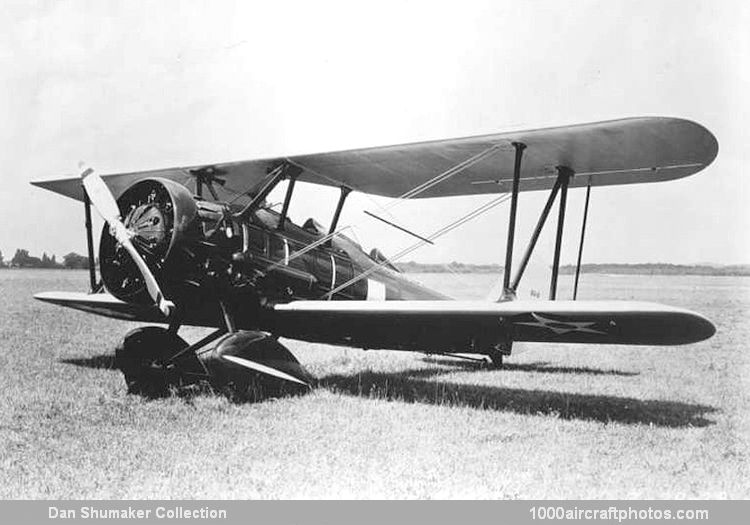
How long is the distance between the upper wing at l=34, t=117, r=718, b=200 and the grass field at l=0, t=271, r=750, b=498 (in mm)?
2437

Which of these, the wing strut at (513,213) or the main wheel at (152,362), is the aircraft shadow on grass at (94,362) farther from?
the wing strut at (513,213)

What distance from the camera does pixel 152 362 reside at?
6.66 m

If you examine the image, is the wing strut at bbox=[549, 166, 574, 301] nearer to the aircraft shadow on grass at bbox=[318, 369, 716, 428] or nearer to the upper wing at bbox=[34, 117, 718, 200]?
the upper wing at bbox=[34, 117, 718, 200]

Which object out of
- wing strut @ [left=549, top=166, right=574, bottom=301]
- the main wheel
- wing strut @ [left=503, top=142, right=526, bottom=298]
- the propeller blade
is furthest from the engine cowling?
wing strut @ [left=549, top=166, right=574, bottom=301]

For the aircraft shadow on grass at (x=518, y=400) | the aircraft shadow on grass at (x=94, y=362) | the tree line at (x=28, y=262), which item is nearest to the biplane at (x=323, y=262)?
the aircraft shadow on grass at (x=518, y=400)

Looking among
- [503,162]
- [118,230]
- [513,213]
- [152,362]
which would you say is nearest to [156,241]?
[118,230]

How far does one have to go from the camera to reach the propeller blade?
20.1ft

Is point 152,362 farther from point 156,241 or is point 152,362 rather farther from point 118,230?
point 118,230

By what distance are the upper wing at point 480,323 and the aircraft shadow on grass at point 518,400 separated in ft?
1.70

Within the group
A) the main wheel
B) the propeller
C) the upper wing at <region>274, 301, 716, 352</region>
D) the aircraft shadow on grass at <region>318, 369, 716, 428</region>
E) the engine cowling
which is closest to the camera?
the upper wing at <region>274, 301, 716, 352</region>

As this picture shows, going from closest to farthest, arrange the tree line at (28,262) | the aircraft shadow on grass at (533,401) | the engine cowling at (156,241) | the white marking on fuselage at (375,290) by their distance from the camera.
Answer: the engine cowling at (156,241), the aircraft shadow on grass at (533,401), the white marking on fuselage at (375,290), the tree line at (28,262)

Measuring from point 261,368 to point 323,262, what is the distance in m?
1.66

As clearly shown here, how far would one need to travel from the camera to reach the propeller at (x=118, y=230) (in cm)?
569

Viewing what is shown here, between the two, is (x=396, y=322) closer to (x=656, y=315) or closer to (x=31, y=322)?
(x=656, y=315)
